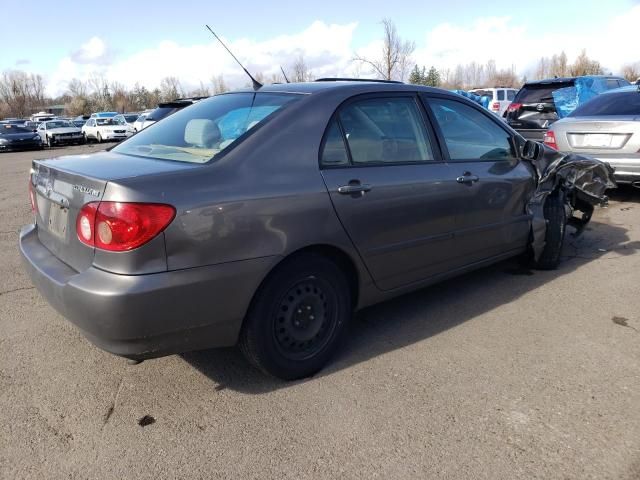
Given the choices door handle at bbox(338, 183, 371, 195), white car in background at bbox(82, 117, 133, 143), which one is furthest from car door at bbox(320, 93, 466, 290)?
white car in background at bbox(82, 117, 133, 143)

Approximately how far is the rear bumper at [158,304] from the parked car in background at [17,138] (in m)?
27.4

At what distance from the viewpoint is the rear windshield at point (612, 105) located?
7.46 meters

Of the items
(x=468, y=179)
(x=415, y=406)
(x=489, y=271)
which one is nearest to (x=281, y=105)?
(x=468, y=179)

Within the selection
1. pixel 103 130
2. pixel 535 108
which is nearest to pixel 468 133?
pixel 535 108

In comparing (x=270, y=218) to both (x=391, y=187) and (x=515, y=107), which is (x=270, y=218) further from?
(x=515, y=107)

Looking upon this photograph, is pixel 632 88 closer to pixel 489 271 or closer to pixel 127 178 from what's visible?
pixel 489 271

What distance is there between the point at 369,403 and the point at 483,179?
6.50ft

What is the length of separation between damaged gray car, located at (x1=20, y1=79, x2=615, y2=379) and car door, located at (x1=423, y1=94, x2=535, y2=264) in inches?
0.7

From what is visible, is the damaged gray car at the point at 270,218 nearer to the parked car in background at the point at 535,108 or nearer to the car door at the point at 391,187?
the car door at the point at 391,187

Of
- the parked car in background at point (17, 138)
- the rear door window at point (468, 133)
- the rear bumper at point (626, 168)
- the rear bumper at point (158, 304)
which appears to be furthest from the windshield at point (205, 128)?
the parked car in background at point (17, 138)

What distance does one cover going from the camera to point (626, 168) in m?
6.98

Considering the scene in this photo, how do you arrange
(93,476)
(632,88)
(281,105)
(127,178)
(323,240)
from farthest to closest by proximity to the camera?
(632,88) → (281,105) → (323,240) → (127,178) → (93,476)

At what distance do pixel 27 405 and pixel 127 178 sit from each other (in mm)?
1370

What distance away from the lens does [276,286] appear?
9.41ft
